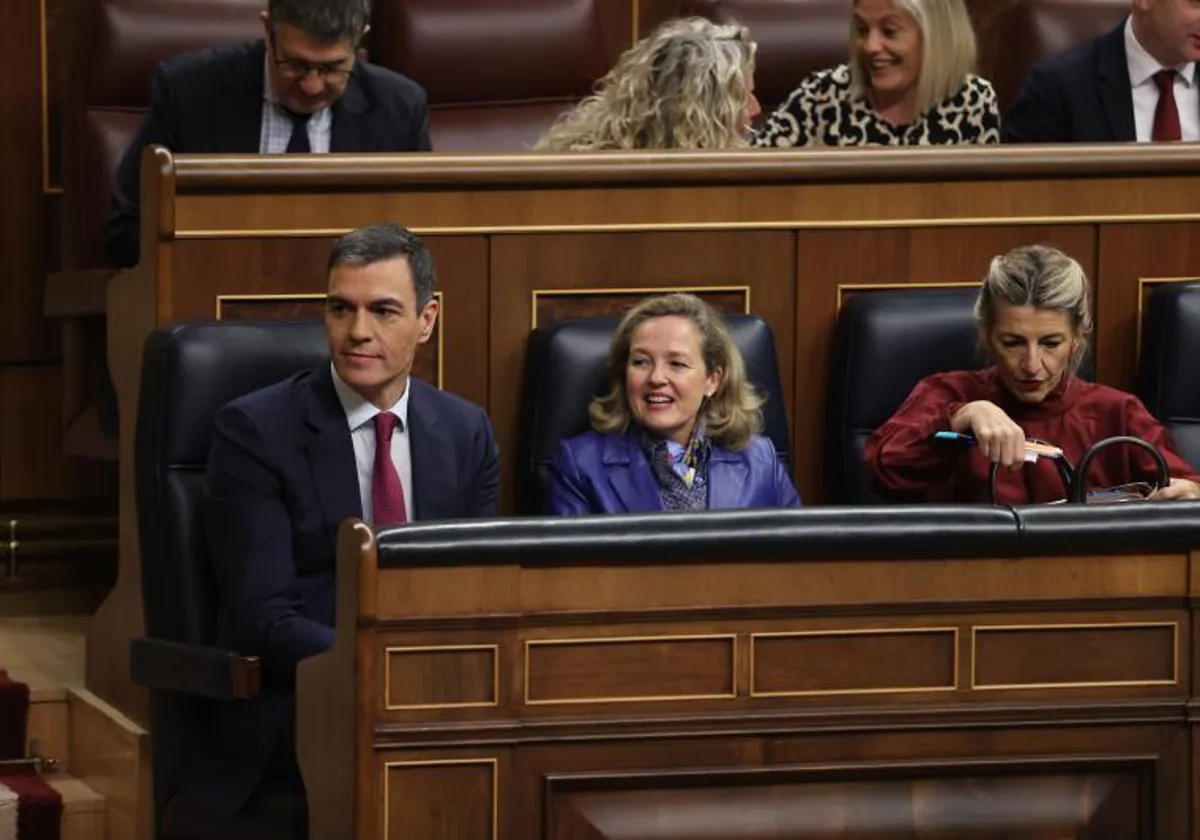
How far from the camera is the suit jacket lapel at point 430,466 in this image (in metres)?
1.86

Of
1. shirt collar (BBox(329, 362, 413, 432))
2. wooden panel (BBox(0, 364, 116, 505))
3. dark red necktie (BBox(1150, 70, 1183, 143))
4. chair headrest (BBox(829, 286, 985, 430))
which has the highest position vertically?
dark red necktie (BBox(1150, 70, 1183, 143))

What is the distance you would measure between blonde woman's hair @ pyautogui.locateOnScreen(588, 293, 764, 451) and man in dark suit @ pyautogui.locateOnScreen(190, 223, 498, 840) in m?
0.15

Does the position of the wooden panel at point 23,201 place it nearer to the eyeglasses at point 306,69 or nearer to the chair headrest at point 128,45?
the chair headrest at point 128,45

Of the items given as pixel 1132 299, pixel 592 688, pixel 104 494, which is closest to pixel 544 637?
pixel 592 688


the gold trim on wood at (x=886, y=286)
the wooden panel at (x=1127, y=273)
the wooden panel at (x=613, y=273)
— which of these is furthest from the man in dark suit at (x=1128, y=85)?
the wooden panel at (x=613, y=273)

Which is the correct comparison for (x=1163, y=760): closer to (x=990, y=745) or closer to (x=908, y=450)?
(x=990, y=745)

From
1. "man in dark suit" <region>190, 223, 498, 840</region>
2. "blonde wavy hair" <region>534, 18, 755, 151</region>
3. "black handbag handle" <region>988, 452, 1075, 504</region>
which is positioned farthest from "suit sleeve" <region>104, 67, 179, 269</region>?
"black handbag handle" <region>988, 452, 1075, 504</region>

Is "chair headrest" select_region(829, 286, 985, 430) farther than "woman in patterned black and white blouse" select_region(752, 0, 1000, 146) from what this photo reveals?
No

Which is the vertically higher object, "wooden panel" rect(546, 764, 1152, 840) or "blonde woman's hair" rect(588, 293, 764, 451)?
"blonde woman's hair" rect(588, 293, 764, 451)

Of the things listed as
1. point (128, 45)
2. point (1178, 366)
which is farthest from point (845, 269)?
point (128, 45)

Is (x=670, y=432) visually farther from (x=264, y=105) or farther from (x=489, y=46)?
(x=489, y=46)

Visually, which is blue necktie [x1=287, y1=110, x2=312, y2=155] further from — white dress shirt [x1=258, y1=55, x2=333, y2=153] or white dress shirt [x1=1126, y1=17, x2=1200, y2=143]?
white dress shirt [x1=1126, y1=17, x2=1200, y2=143]

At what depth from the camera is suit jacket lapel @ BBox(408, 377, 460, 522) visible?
6.10 ft

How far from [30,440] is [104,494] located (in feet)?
0.33
